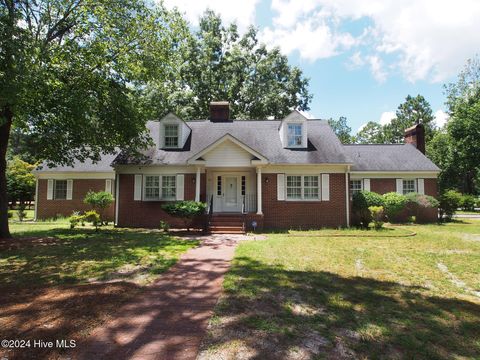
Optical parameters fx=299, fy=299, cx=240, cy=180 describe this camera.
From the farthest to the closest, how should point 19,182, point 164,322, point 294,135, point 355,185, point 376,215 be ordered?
point 19,182 → point 355,185 → point 294,135 → point 376,215 → point 164,322

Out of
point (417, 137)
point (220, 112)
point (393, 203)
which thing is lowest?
point (393, 203)

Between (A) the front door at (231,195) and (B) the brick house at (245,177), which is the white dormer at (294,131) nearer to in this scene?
(B) the brick house at (245,177)

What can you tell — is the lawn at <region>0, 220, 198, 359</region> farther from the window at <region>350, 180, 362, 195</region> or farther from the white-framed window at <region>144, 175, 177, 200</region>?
the window at <region>350, 180, 362, 195</region>

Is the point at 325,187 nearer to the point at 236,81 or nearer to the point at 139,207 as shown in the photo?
the point at 139,207

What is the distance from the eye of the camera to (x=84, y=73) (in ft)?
40.4

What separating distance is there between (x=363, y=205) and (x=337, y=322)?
1336cm

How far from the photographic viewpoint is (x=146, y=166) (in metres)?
16.2

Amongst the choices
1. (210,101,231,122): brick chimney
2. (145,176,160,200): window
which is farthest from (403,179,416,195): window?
(145,176,160,200): window

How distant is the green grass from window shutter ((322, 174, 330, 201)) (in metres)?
7.87

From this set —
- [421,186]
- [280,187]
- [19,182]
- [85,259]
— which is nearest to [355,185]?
[421,186]

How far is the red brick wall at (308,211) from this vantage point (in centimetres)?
1575

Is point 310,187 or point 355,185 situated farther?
point 355,185

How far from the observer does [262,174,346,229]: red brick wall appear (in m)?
15.8

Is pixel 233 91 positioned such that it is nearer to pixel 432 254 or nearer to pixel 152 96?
pixel 152 96
